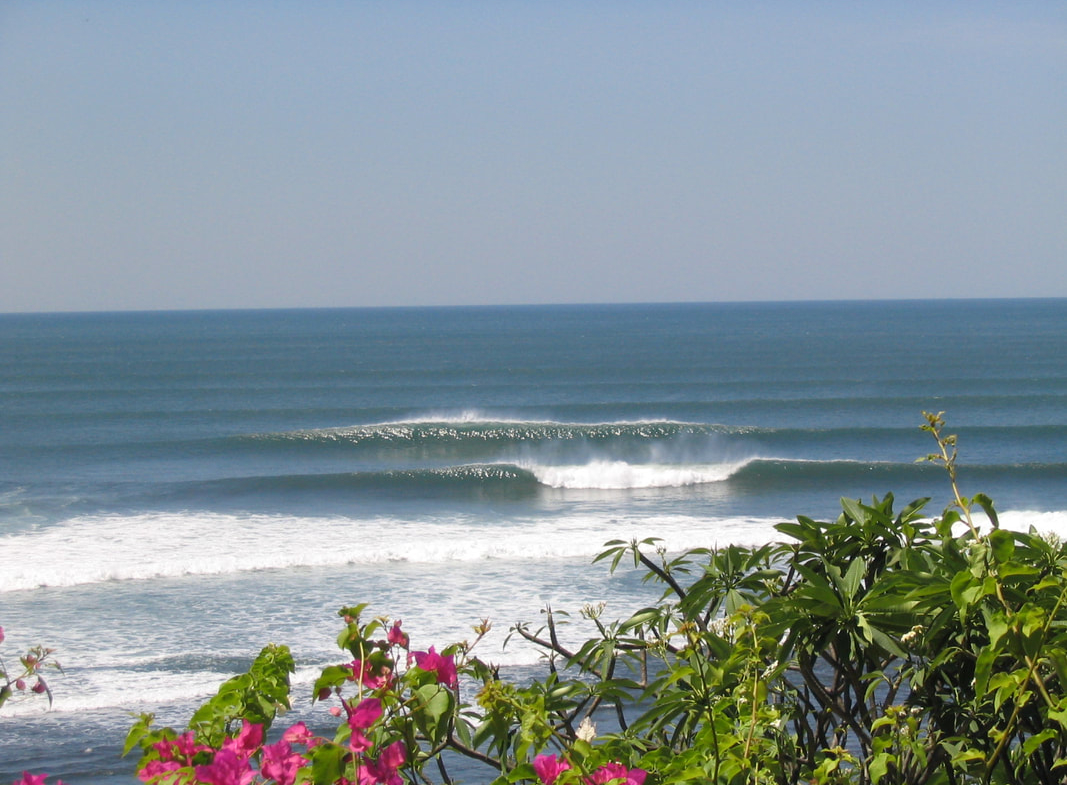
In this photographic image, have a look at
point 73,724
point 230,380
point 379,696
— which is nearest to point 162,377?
point 230,380

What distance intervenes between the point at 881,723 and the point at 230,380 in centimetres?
4326

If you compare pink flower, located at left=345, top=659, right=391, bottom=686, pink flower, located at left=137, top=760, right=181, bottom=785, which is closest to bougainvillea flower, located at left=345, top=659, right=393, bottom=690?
pink flower, located at left=345, top=659, right=391, bottom=686

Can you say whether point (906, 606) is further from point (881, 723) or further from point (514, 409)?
point (514, 409)

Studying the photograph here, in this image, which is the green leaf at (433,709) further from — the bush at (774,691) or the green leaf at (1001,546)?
the green leaf at (1001,546)

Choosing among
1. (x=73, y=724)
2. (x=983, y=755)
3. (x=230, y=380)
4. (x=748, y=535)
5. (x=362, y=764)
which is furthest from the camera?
(x=230, y=380)

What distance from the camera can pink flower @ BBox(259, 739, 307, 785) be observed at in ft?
4.38

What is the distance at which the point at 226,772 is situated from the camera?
4.19 feet

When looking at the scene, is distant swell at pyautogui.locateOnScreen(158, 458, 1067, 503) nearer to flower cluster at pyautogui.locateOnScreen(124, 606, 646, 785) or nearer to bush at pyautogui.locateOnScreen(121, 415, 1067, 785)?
bush at pyautogui.locateOnScreen(121, 415, 1067, 785)

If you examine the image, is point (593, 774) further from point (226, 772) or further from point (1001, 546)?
point (1001, 546)

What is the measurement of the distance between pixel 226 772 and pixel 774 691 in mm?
867

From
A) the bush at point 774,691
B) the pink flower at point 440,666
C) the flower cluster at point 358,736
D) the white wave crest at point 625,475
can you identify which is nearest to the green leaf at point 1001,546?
the bush at point 774,691

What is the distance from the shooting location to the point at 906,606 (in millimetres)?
1555

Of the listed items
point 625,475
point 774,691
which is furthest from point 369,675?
point 625,475

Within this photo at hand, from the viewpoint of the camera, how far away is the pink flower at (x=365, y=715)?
1.33 meters
